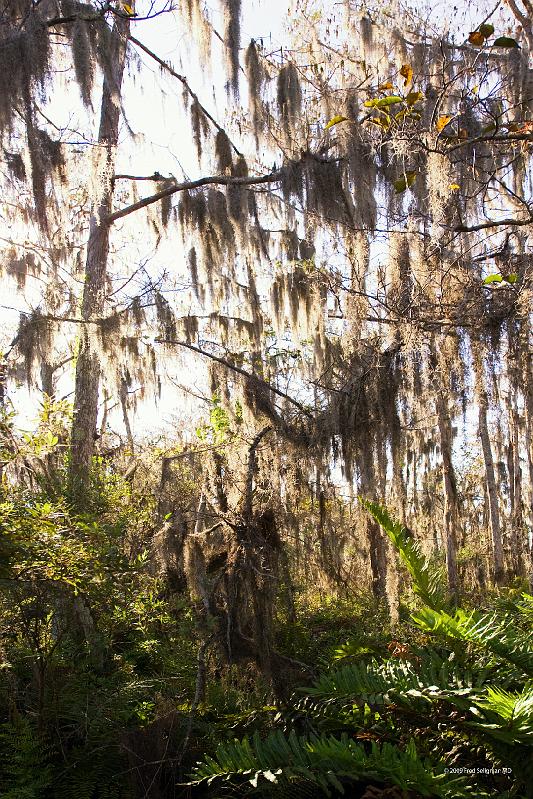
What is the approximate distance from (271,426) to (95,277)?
340 cm

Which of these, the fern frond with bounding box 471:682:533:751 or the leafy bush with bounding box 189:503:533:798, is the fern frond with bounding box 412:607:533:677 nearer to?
the leafy bush with bounding box 189:503:533:798

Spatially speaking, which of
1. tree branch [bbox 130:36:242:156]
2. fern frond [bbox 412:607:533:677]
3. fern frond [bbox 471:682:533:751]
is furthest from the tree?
fern frond [bbox 471:682:533:751]

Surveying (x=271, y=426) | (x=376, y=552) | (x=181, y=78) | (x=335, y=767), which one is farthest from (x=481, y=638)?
(x=181, y=78)

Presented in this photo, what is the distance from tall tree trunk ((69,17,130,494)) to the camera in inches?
265

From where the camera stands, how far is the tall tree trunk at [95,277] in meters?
6.73

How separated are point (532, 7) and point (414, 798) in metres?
4.88

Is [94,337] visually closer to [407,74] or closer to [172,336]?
[172,336]

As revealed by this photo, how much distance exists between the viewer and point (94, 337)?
21.9 ft

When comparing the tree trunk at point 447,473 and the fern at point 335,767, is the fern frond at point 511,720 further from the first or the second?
the tree trunk at point 447,473

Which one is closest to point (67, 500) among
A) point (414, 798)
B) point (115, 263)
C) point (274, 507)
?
point (274, 507)

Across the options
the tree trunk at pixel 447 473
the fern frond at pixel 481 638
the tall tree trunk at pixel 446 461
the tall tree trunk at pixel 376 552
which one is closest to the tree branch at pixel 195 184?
the tall tree trunk at pixel 446 461

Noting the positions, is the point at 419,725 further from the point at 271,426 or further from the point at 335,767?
the point at 271,426

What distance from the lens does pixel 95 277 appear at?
7668mm

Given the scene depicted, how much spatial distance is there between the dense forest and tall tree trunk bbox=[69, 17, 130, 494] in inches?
2.0
